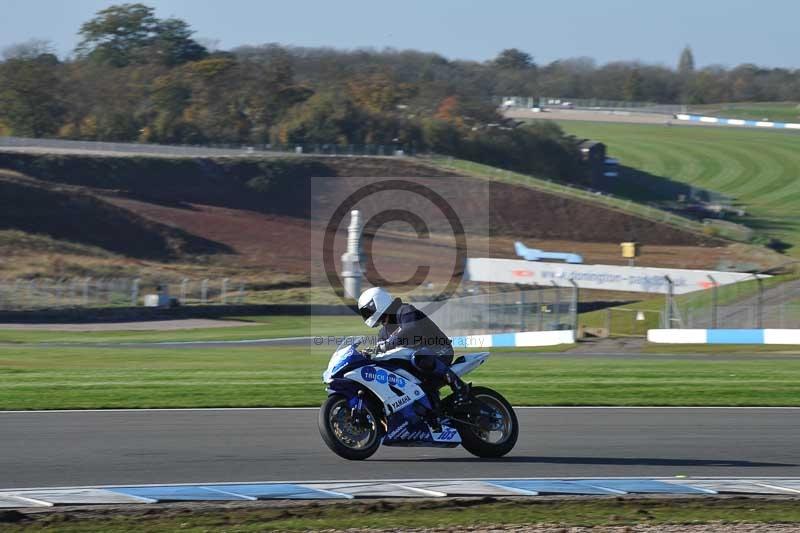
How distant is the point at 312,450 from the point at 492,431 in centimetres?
188

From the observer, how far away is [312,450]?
36.6 ft

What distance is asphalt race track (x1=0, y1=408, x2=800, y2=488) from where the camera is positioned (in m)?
10.0

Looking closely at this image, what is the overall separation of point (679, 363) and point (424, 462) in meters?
15.7

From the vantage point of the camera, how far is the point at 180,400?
1559 centimetres

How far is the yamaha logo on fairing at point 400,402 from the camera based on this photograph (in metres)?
10.6

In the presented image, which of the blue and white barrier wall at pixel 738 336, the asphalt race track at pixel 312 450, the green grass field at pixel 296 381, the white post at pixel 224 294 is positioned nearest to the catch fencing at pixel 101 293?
the white post at pixel 224 294

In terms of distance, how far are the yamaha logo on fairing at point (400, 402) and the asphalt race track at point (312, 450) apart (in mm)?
562

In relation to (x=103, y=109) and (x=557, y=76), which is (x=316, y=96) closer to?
(x=103, y=109)

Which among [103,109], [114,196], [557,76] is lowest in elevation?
[114,196]

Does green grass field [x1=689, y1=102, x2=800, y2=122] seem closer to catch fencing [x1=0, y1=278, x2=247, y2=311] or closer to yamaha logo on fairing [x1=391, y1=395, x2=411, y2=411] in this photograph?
catch fencing [x1=0, y1=278, x2=247, y2=311]

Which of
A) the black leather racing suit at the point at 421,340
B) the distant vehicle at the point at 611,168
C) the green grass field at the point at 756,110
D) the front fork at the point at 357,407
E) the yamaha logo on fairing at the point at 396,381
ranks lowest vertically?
the front fork at the point at 357,407

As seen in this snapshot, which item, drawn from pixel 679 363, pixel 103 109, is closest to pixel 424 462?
pixel 679 363

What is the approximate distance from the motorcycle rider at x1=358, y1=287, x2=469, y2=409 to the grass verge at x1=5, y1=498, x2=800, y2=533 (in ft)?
6.94

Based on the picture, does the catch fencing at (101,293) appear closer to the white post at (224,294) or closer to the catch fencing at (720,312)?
the white post at (224,294)
